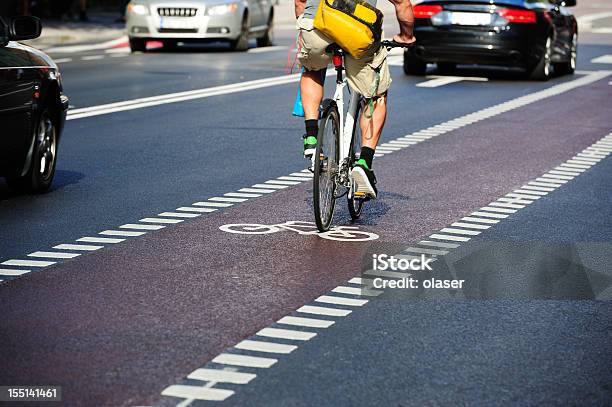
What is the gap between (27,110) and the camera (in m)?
10.1

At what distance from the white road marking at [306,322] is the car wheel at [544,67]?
15595 mm

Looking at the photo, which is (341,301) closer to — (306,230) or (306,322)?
(306,322)

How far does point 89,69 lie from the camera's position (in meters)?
23.3

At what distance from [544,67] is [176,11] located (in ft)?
25.0

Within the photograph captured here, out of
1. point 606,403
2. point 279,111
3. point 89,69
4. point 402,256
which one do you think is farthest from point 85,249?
point 89,69

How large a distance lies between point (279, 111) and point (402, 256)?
888 cm

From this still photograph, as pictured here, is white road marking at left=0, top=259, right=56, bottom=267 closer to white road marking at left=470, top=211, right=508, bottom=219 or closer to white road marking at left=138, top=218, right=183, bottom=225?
white road marking at left=138, top=218, right=183, bottom=225

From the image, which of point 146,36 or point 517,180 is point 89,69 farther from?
point 517,180

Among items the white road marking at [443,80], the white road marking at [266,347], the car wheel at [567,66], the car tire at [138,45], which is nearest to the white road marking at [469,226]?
the white road marking at [266,347]

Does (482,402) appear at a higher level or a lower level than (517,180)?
higher

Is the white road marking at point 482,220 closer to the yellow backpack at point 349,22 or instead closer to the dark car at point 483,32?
the yellow backpack at point 349,22

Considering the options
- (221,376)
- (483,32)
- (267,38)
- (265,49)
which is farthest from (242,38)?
(221,376)

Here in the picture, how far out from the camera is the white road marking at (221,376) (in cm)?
Answer: 566

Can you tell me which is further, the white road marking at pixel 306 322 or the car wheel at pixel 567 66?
the car wheel at pixel 567 66
